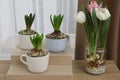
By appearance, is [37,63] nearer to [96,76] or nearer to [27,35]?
[27,35]

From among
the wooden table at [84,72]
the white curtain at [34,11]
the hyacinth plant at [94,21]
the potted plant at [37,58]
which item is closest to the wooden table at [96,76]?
the wooden table at [84,72]

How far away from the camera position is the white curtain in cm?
163

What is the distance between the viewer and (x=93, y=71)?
1.23 m

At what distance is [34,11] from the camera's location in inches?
65.1

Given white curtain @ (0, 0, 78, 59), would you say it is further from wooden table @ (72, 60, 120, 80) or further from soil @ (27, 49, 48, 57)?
soil @ (27, 49, 48, 57)

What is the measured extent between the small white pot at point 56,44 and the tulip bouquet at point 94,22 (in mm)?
141

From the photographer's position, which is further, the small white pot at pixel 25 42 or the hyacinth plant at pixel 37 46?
the small white pot at pixel 25 42

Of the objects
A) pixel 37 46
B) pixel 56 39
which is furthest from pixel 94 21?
pixel 37 46

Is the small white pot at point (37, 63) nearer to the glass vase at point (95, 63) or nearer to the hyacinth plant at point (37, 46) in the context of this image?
the hyacinth plant at point (37, 46)

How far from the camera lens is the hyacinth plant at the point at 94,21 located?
1.14 metres

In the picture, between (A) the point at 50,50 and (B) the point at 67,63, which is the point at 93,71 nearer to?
(B) the point at 67,63

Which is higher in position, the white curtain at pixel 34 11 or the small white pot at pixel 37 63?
the white curtain at pixel 34 11

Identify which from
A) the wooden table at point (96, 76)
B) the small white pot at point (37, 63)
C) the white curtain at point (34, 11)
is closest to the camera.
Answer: the small white pot at point (37, 63)

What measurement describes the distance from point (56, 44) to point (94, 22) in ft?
0.78
